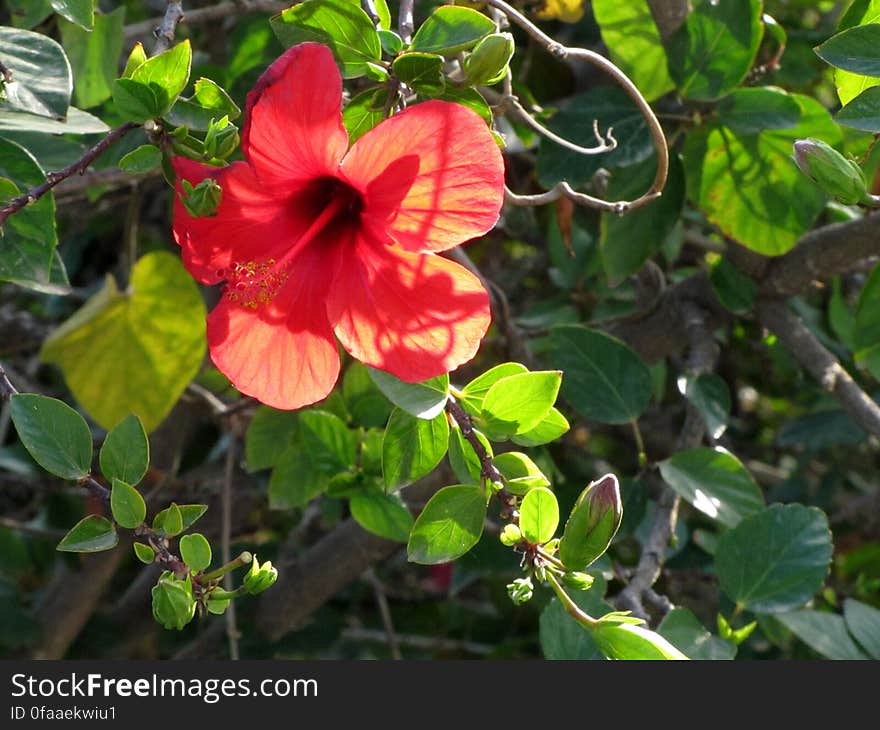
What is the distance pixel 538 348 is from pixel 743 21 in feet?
1.81

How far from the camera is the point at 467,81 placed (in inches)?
33.0

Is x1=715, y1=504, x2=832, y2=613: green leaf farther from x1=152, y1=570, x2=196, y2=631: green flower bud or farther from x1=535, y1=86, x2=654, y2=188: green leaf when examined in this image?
x1=152, y1=570, x2=196, y2=631: green flower bud

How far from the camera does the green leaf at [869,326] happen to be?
1255 millimetres

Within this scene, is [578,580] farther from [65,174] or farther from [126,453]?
[65,174]

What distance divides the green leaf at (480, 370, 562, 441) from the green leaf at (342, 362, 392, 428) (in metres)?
0.29

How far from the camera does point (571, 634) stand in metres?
1.04

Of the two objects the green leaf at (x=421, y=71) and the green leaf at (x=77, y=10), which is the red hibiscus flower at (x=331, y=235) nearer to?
the green leaf at (x=421, y=71)

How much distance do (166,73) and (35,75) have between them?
0.14 meters

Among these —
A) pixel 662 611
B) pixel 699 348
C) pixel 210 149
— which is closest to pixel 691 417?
pixel 699 348

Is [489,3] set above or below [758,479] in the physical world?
above

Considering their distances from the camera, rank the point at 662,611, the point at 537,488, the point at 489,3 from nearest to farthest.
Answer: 1. the point at 537,488
2. the point at 489,3
3. the point at 662,611

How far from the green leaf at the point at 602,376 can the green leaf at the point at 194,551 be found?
0.55m

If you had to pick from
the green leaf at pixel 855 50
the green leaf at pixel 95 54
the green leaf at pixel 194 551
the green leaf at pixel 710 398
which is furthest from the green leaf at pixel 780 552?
the green leaf at pixel 95 54

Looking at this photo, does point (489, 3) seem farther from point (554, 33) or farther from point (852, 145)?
point (554, 33)
